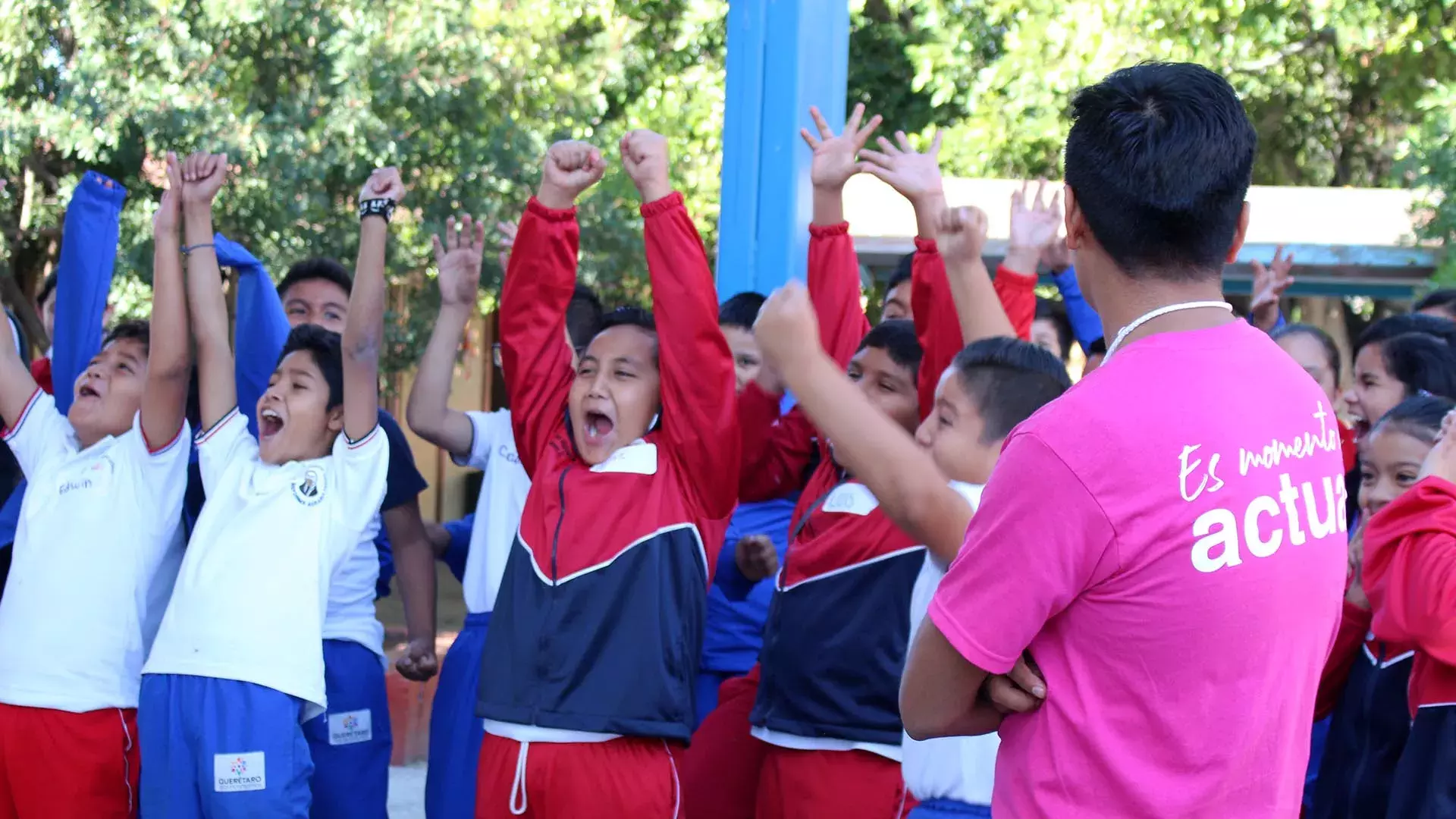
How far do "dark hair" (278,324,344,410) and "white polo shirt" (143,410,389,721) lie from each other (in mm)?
172

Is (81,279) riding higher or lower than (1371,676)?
higher

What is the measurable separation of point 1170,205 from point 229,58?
730 centimetres

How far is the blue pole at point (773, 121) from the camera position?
429cm

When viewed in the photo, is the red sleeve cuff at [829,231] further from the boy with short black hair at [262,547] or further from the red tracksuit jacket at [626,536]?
the boy with short black hair at [262,547]

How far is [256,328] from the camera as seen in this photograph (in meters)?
4.19

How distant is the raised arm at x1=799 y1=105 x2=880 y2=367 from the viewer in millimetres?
3479

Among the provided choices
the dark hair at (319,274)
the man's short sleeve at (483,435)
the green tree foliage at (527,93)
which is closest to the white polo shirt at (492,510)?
the man's short sleeve at (483,435)

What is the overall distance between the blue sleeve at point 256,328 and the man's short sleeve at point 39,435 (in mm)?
454

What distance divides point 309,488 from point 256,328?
80 cm

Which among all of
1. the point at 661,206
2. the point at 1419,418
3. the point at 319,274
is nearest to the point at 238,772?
the point at 661,206

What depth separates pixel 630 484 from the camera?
3.22 metres

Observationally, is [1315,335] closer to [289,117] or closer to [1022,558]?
[1022,558]

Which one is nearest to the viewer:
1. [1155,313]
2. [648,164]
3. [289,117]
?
[1155,313]

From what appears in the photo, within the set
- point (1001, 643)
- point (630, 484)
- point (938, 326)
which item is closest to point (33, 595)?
point (630, 484)
